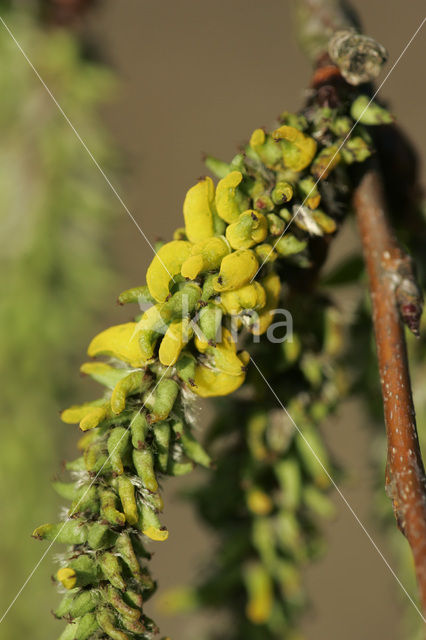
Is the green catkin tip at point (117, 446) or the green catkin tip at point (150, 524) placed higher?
the green catkin tip at point (117, 446)

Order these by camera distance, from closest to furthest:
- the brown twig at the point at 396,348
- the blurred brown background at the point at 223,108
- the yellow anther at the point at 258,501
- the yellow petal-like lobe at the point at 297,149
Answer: the brown twig at the point at 396,348 → the yellow petal-like lobe at the point at 297,149 → the yellow anther at the point at 258,501 → the blurred brown background at the point at 223,108

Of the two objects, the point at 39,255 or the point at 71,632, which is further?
the point at 39,255

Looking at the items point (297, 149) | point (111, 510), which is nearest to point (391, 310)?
point (297, 149)

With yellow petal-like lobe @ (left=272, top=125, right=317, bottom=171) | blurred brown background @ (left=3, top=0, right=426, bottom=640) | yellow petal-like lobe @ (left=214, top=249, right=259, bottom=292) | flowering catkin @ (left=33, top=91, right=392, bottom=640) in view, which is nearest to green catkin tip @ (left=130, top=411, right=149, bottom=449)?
flowering catkin @ (left=33, top=91, right=392, bottom=640)

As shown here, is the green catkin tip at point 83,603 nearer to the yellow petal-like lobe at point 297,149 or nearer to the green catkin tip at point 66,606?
the green catkin tip at point 66,606

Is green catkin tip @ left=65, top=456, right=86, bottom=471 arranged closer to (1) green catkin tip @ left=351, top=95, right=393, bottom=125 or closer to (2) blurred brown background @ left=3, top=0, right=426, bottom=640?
(1) green catkin tip @ left=351, top=95, right=393, bottom=125

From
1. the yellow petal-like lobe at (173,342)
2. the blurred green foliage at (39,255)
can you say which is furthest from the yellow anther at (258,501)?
the blurred green foliage at (39,255)

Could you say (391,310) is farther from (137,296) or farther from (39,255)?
(39,255)
